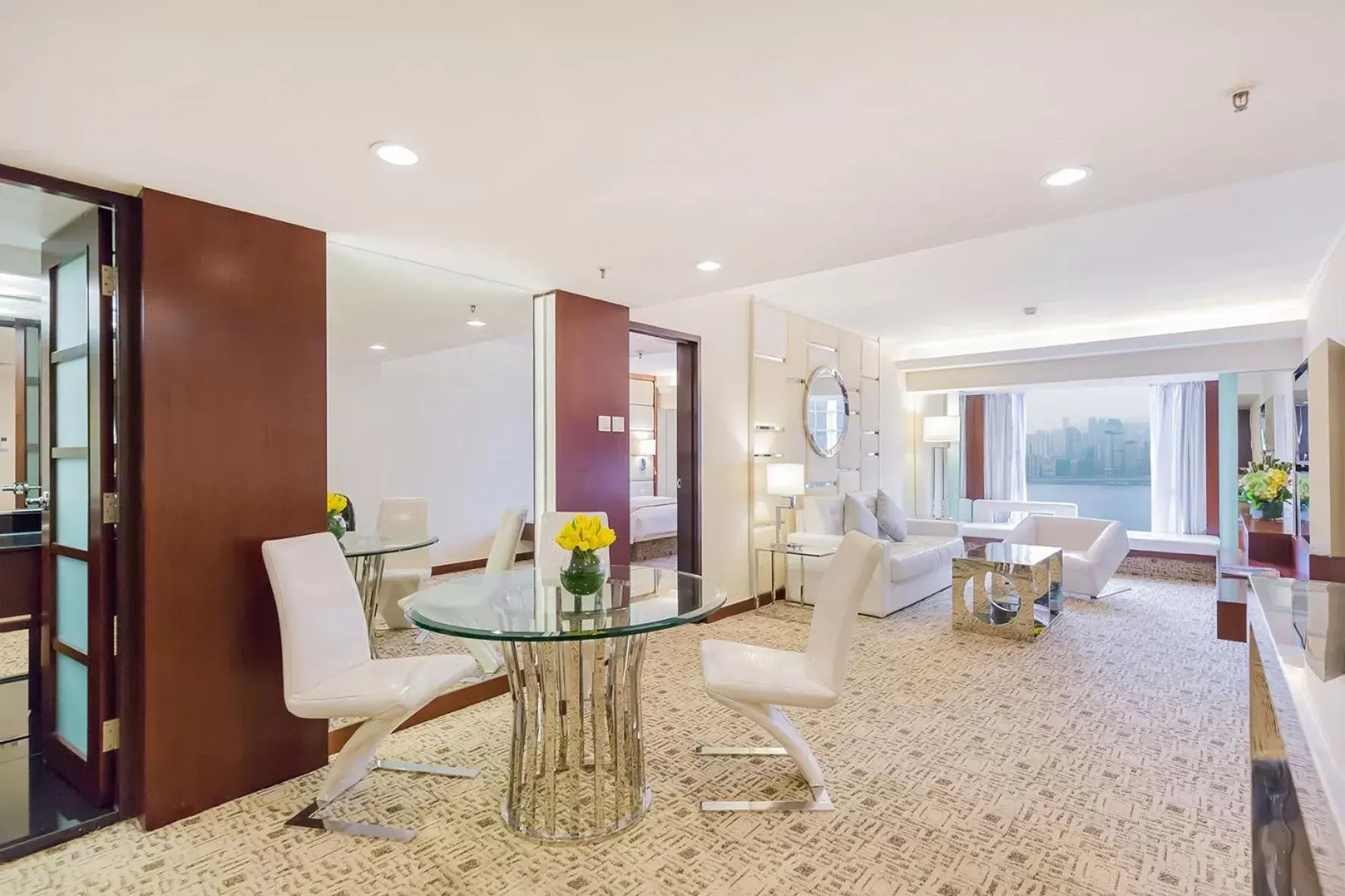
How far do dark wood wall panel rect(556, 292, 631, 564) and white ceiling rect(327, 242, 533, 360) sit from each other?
299mm

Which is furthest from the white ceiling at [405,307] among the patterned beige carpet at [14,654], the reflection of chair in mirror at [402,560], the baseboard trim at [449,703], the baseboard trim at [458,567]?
the patterned beige carpet at [14,654]

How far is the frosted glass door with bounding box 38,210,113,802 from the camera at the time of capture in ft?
7.96

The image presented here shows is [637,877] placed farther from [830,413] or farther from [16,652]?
[830,413]

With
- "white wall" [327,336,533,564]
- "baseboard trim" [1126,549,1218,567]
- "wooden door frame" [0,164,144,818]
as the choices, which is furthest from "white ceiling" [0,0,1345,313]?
"baseboard trim" [1126,549,1218,567]

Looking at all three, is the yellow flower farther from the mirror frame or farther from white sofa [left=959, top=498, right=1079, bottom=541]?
white sofa [left=959, top=498, right=1079, bottom=541]

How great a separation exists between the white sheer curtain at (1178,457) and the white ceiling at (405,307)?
27.3ft

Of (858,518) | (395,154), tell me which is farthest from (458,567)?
(858,518)

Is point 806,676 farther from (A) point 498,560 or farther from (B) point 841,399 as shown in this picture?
(B) point 841,399

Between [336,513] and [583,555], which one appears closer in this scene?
[583,555]

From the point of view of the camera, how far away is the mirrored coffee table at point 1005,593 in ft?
15.5

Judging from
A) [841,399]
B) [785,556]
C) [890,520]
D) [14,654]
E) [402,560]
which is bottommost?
[14,654]

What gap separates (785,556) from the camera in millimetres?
5980

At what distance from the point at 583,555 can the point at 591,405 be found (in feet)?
Result: 6.10

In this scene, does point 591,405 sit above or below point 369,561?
above
